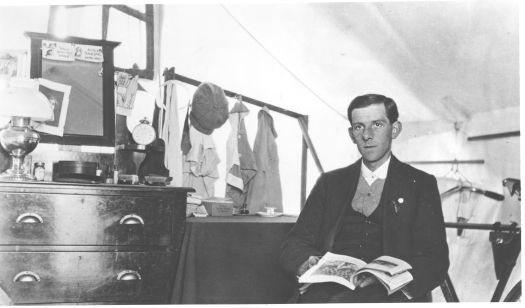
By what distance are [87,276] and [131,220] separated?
310 millimetres

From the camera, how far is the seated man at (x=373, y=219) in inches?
74.9

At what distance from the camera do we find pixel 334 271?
177cm

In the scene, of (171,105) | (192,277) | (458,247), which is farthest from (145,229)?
(458,247)

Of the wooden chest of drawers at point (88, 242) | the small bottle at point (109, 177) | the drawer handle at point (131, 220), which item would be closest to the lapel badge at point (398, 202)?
the wooden chest of drawers at point (88, 242)

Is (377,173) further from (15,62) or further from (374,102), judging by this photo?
(15,62)

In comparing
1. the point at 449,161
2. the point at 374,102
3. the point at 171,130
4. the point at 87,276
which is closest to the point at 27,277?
the point at 87,276

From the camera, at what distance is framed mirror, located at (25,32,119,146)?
99.7 inches

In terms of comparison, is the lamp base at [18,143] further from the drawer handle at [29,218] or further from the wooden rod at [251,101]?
the wooden rod at [251,101]

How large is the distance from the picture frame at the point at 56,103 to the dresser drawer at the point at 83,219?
68 cm

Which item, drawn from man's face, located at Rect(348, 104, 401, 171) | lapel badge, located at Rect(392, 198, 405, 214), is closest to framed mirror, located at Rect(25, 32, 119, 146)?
man's face, located at Rect(348, 104, 401, 171)

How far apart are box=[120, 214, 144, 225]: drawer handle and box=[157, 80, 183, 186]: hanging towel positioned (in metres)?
0.87

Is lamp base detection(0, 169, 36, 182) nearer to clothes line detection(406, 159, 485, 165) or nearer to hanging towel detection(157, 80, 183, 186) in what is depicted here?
hanging towel detection(157, 80, 183, 186)

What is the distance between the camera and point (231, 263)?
2418 mm

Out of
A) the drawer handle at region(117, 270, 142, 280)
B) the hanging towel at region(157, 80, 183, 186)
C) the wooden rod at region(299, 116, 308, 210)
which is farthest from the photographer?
the wooden rod at region(299, 116, 308, 210)
